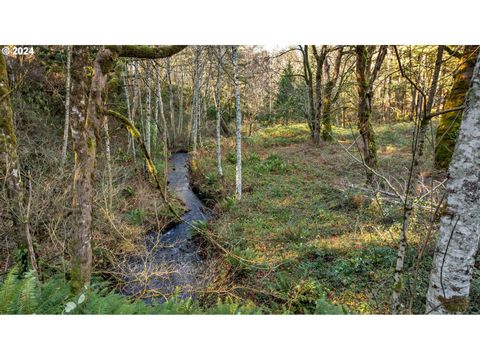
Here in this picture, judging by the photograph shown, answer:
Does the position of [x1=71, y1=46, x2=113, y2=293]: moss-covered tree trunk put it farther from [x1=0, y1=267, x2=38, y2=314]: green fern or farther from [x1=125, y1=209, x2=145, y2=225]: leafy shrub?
[x1=125, y1=209, x2=145, y2=225]: leafy shrub

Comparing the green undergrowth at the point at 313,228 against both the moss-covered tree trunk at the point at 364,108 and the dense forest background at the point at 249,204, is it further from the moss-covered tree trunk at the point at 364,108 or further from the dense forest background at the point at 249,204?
the moss-covered tree trunk at the point at 364,108

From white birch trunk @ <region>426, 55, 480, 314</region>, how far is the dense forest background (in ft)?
0.05

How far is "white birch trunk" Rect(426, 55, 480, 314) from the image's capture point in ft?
5.99

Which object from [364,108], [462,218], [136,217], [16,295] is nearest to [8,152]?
[16,295]

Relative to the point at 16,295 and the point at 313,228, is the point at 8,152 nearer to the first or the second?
the point at 16,295

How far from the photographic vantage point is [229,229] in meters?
6.19

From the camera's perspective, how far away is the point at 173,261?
5363mm

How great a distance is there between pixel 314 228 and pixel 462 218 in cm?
392

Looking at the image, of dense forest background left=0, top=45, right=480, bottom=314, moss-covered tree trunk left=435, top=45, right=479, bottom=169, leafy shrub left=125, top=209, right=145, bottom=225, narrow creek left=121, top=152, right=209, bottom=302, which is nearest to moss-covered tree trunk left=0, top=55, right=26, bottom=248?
dense forest background left=0, top=45, right=480, bottom=314

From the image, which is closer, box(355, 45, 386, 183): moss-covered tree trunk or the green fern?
the green fern
